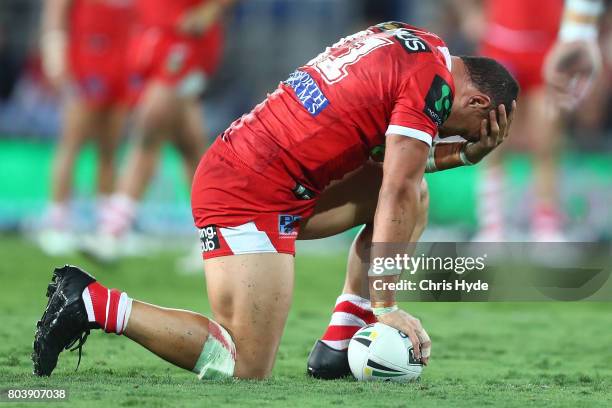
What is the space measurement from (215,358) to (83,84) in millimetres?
5622

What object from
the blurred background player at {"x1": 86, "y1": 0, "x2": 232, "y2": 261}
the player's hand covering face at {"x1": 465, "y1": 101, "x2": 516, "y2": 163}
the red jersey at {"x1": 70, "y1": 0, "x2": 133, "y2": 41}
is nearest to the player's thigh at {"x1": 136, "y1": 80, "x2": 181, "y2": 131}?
the blurred background player at {"x1": 86, "y1": 0, "x2": 232, "y2": 261}

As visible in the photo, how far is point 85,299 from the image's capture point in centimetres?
423

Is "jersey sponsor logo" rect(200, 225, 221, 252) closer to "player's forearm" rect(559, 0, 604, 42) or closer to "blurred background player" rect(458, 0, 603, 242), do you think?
"player's forearm" rect(559, 0, 604, 42)

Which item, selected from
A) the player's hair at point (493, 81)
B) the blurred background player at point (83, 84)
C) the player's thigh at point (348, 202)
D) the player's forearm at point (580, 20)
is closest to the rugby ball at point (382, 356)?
the player's thigh at point (348, 202)

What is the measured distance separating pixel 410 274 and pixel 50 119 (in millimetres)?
8091

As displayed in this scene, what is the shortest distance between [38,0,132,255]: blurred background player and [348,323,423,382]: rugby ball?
5328mm

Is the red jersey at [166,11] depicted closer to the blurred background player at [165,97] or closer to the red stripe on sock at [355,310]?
the blurred background player at [165,97]

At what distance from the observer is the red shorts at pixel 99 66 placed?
31.2 feet

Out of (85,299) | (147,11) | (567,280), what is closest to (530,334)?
(567,280)

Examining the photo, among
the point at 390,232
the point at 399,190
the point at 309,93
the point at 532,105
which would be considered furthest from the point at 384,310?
the point at 532,105

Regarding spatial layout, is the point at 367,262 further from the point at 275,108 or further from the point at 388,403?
the point at 388,403

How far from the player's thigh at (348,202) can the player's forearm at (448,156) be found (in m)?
0.21

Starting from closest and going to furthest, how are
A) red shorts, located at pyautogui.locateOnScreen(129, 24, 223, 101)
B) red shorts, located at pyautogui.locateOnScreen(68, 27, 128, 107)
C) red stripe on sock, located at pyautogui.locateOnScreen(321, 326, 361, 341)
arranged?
1. red stripe on sock, located at pyautogui.locateOnScreen(321, 326, 361, 341)
2. red shorts, located at pyautogui.locateOnScreen(129, 24, 223, 101)
3. red shorts, located at pyautogui.locateOnScreen(68, 27, 128, 107)

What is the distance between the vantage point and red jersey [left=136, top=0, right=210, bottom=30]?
28.4 ft
